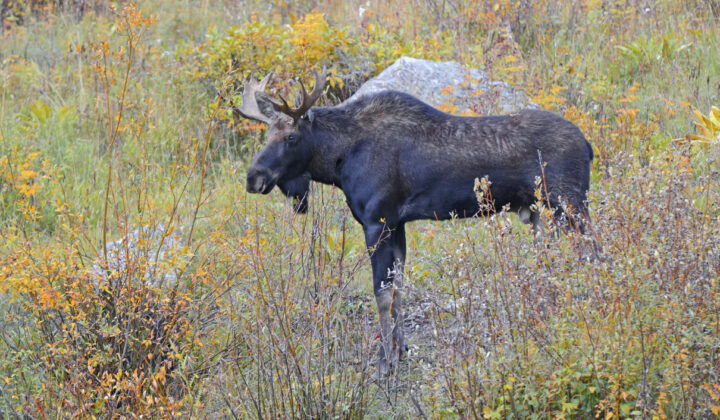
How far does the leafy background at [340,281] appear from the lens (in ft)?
11.6

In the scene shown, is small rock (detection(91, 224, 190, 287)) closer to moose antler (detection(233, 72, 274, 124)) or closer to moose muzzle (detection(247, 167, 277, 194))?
moose muzzle (detection(247, 167, 277, 194))

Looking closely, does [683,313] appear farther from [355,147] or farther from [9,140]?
[9,140]

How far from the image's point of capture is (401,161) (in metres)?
5.50

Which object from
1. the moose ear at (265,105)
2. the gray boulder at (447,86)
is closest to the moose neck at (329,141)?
the moose ear at (265,105)

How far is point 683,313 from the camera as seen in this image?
352cm

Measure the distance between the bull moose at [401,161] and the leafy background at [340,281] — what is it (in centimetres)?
26

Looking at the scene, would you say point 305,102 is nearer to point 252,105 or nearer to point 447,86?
point 252,105

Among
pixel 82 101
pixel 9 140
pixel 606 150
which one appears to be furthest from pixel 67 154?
pixel 606 150

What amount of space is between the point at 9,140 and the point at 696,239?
6.58 m

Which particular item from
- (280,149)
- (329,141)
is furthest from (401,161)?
(280,149)

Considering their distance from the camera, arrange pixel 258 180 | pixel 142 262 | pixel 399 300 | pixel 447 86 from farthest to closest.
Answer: pixel 447 86 → pixel 258 180 → pixel 399 300 → pixel 142 262

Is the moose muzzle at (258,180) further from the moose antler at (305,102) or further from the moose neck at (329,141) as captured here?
the moose antler at (305,102)

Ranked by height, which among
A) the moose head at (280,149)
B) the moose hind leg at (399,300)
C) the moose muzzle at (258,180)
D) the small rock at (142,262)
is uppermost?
the moose head at (280,149)

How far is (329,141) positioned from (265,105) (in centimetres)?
53
